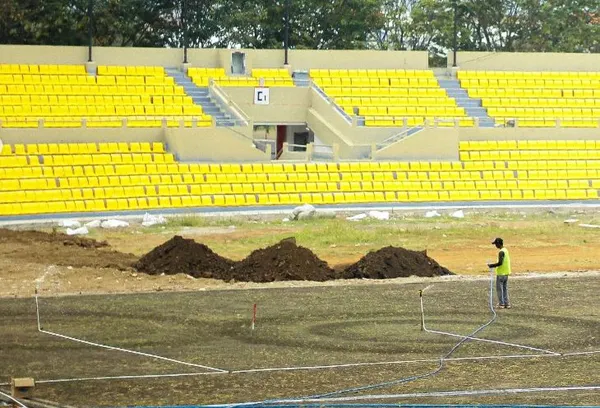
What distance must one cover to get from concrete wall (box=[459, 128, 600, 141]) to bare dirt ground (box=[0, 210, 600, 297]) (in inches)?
244

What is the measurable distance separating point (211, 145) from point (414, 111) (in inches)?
424

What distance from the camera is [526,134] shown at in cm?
5831

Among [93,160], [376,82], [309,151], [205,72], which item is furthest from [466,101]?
[93,160]

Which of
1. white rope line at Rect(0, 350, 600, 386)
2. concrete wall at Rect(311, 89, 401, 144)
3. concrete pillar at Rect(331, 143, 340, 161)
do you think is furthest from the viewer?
concrete wall at Rect(311, 89, 401, 144)

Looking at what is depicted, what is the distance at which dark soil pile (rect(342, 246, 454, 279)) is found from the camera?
35844 mm

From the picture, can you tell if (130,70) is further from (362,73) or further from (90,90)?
(362,73)

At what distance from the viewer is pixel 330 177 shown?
5275 centimetres

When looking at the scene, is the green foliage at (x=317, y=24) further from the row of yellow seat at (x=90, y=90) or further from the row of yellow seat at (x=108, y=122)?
the row of yellow seat at (x=108, y=122)

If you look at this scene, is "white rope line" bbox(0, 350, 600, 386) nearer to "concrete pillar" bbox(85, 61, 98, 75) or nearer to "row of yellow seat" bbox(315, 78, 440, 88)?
"concrete pillar" bbox(85, 61, 98, 75)

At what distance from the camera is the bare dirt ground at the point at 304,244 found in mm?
34375

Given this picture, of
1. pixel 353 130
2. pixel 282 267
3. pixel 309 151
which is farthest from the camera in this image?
pixel 353 130

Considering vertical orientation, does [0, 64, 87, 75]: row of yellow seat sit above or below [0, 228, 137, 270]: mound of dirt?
above

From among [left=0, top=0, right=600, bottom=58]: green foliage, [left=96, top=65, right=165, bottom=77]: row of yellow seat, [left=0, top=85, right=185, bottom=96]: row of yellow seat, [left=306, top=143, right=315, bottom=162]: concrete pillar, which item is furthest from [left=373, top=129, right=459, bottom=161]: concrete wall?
[left=0, top=0, right=600, bottom=58]: green foliage

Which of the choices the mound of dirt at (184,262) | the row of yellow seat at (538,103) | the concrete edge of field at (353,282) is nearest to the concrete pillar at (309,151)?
the row of yellow seat at (538,103)
